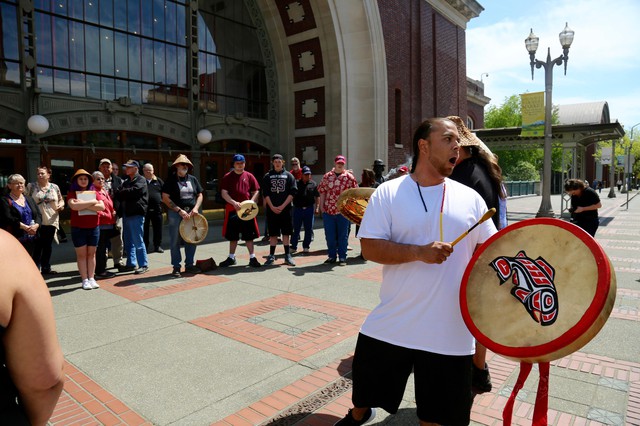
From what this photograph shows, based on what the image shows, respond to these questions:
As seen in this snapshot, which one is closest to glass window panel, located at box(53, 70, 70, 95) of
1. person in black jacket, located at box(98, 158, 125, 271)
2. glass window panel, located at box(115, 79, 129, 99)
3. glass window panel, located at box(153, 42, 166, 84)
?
glass window panel, located at box(115, 79, 129, 99)

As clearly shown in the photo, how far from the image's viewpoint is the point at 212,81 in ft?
58.4

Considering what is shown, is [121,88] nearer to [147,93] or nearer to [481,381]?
[147,93]

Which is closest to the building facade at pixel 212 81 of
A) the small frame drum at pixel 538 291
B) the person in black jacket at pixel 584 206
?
the person in black jacket at pixel 584 206

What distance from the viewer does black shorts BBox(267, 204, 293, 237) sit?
837 centimetres

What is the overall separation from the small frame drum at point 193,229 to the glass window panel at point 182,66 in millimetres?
10879

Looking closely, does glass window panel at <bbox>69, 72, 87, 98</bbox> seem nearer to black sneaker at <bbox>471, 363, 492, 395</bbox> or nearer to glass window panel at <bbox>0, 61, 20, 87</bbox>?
glass window panel at <bbox>0, 61, 20, 87</bbox>

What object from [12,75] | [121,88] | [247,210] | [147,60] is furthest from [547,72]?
[12,75]

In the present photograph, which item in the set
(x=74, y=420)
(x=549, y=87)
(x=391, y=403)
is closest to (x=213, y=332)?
(x=74, y=420)

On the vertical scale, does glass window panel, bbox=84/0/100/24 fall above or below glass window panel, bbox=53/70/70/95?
above

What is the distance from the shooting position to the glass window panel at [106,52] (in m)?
14.5

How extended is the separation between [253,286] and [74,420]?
3696 mm

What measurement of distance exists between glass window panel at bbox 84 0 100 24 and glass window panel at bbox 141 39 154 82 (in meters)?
1.65

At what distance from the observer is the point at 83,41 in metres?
14.1

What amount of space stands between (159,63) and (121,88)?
72.5 inches
